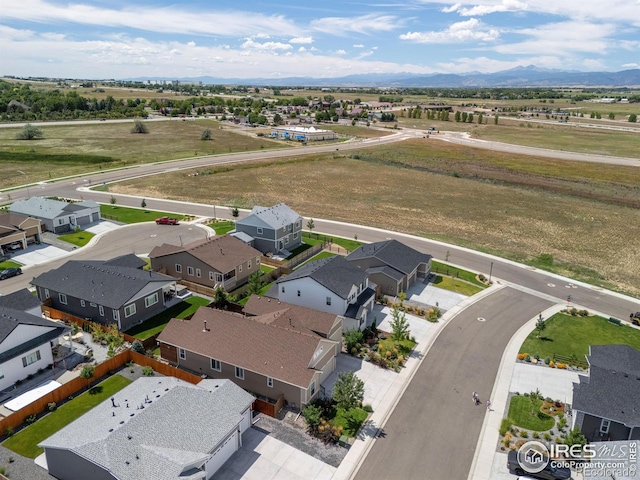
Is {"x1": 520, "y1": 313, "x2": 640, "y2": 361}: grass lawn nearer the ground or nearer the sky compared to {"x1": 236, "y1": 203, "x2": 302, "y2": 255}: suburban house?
nearer the ground

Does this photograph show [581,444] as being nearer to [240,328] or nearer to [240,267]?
[240,328]

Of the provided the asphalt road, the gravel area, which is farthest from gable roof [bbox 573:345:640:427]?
the gravel area

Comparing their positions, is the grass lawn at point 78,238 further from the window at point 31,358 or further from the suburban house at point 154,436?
the suburban house at point 154,436

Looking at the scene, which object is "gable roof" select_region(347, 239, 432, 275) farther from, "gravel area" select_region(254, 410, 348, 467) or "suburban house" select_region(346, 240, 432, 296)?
"gravel area" select_region(254, 410, 348, 467)

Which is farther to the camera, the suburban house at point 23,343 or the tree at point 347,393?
the suburban house at point 23,343

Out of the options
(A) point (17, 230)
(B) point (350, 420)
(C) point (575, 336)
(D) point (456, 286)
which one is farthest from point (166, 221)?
(C) point (575, 336)

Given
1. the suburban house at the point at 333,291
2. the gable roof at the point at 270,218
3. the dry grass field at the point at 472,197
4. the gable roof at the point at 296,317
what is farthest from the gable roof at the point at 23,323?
the dry grass field at the point at 472,197

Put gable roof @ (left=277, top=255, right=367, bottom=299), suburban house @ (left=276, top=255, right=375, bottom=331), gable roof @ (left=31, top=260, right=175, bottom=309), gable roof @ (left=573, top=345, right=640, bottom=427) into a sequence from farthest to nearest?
gable roof @ (left=277, top=255, right=367, bottom=299) → suburban house @ (left=276, top=255, right=375, bottom=331) → gable roof @ (left=31, top=260, right=175, bottom=309) → gable roof @ (left=573, top=345, right=640, bottom=427)

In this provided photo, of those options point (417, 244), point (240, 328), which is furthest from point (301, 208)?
point (240, 328)
